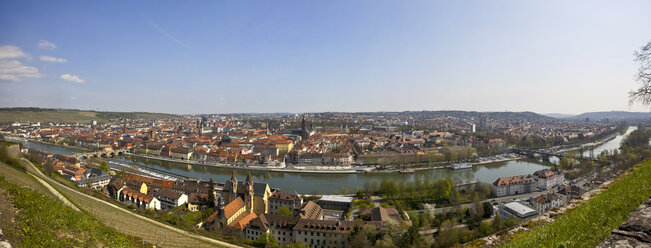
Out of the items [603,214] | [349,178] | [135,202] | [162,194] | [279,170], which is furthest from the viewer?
[279,170]

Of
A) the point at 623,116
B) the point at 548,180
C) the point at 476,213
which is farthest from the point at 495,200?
the point at 623,116

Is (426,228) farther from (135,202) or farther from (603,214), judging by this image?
(135,202)

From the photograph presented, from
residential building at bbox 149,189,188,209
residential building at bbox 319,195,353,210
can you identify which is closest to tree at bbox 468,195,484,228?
residential building at bbox 319,195,353,210

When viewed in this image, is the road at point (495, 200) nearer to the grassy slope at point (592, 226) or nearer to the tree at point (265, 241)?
the tree at point (265, 241)

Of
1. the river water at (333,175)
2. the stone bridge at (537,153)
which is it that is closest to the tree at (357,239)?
the river water at (333,175)

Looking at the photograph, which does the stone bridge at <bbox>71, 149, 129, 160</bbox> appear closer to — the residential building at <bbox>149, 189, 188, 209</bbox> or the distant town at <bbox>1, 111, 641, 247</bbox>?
the distant town at <bbox>1, 111, 641, 247</bbox>

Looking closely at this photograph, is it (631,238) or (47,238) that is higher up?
(631,238)

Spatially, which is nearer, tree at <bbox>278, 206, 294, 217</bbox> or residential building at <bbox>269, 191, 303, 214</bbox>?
tree at <bbox>278, 206, 294, 217</bbox>

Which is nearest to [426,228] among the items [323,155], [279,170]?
[279,170]

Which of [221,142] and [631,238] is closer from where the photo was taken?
[631,238]

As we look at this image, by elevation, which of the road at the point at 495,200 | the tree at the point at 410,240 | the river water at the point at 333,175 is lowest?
the river water at the point at 333,175

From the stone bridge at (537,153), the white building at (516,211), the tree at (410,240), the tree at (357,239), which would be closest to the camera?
the tree at (410,240)
